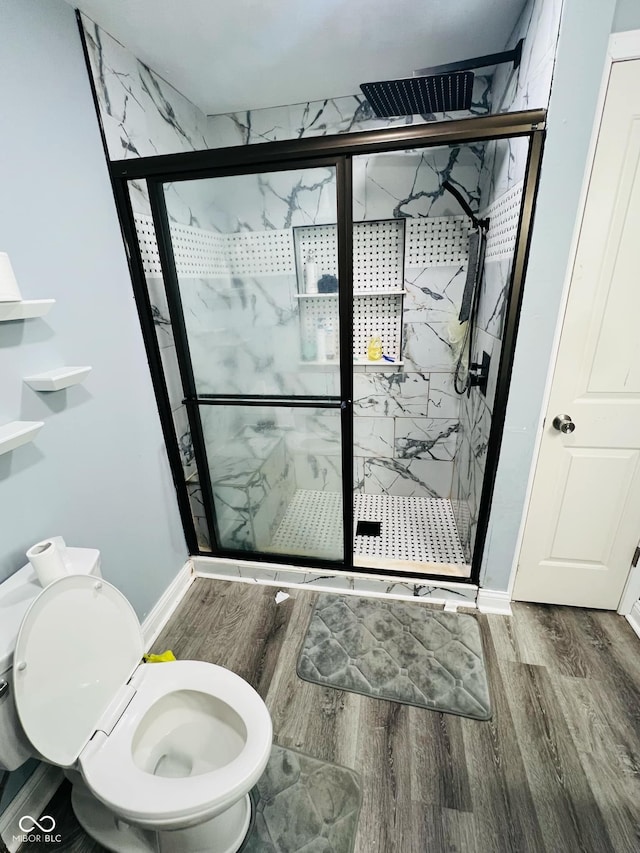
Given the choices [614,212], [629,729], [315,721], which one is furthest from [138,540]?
[614,212]

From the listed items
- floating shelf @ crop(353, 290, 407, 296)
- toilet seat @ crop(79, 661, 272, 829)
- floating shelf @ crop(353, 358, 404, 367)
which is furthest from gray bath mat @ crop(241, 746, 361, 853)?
floating shelf @ crop(353, 290, 407, 296)

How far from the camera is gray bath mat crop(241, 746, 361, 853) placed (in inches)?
42.3

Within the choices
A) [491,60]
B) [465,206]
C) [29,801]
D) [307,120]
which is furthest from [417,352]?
[29,801]

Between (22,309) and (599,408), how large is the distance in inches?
78.9

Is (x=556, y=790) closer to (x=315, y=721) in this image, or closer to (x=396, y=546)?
(x=315, y=721)

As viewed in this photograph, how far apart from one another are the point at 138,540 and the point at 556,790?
5.81ft

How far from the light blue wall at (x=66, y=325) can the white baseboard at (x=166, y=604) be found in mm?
93

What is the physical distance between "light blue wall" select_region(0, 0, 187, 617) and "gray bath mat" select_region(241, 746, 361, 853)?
2.90ft

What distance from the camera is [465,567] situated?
192cm

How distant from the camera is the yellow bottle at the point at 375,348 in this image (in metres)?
2.41

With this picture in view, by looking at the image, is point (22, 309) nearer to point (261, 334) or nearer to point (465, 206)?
point (261, 334)

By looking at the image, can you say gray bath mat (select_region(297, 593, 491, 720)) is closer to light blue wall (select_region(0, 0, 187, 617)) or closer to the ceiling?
light blue wall (select_region(0, 0, 187, 617))

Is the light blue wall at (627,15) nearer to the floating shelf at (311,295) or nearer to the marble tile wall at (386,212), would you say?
the marble tile wall at (386,212)

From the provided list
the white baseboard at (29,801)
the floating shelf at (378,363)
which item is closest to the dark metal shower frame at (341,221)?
the floating shelf at (378,363)
